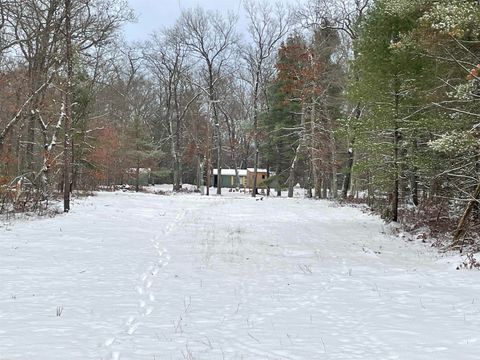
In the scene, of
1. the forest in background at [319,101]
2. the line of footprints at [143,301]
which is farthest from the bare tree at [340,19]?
the line of footprints at [143,301]

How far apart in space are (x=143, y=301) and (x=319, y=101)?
27599 millimetres

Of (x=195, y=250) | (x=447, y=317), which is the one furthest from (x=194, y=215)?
(x=447, y=317)

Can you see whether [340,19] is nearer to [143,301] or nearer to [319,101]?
[319,101]

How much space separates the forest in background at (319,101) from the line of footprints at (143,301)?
20.5ft

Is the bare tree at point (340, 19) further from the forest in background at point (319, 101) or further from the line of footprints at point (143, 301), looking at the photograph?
the line of footprints at point (143, 301)

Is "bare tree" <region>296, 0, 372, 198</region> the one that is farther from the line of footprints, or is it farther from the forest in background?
the line of footprints

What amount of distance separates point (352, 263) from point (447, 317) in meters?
3.83

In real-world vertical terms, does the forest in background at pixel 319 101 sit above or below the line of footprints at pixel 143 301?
above

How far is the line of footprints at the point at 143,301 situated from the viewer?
4.40 metres

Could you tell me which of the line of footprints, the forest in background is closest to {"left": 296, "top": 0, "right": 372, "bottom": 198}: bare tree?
the forest in background

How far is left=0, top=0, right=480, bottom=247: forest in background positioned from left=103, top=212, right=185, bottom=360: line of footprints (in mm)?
6256

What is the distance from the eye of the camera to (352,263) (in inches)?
373

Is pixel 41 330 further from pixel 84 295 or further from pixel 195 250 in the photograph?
pixel 195 250

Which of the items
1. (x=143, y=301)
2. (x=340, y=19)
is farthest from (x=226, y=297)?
(x=340, y=19)
